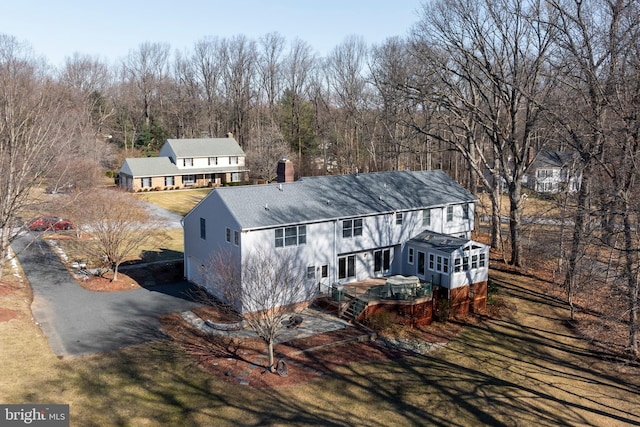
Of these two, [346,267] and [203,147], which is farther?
[203,147]

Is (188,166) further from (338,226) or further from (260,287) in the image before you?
(260,287)

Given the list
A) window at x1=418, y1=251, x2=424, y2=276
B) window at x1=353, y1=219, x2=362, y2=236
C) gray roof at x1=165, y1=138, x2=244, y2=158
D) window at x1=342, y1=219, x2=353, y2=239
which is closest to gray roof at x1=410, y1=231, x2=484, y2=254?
window at x1=418, y1=251, x2=424, y2=276

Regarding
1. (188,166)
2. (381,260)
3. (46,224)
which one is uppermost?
(188,166)

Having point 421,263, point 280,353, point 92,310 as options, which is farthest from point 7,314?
point 421,263

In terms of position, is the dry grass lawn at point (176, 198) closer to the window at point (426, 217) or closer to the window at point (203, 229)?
the window at point (203, 229)

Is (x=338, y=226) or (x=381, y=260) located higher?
(x=338, y=226)

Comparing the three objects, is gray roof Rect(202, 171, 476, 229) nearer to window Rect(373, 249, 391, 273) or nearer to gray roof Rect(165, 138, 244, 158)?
window Rect(373, 249, 391, 273)

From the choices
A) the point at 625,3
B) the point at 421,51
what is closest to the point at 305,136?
the point at 421,51

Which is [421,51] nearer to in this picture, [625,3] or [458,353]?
[625,3]
